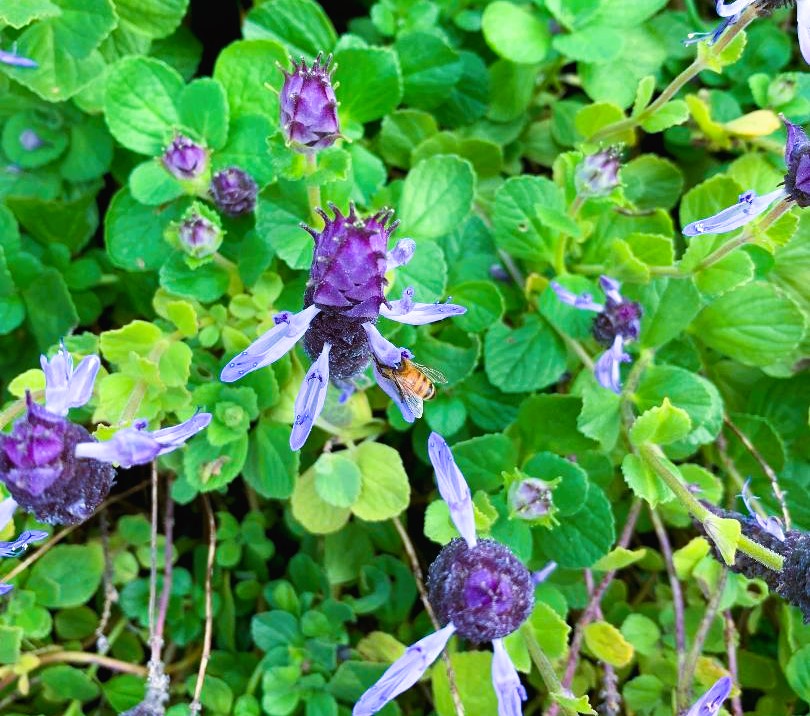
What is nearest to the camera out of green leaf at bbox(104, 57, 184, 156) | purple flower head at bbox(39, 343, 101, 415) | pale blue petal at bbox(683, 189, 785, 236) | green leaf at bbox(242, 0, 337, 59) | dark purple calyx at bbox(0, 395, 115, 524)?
dark purple calyx at bbox(0, 395, 115, 524)

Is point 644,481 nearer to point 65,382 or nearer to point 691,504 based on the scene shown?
point 691,504

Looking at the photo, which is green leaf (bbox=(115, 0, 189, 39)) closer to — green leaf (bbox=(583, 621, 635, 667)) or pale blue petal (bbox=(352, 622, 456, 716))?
pale blue petal (bbox=(352, 622, 456, 716))

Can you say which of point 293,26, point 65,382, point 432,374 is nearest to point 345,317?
point 432,374

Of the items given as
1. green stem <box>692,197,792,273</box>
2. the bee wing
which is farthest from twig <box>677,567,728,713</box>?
the bee wing

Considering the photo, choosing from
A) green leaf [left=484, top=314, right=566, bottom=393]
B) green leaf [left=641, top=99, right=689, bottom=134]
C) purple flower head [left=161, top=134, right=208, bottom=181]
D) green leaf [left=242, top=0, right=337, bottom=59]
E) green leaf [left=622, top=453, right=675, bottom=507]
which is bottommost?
green leaf [left=484, top=314, right=566, bottom=393]

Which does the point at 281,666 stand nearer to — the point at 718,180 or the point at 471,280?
the point at 471,280

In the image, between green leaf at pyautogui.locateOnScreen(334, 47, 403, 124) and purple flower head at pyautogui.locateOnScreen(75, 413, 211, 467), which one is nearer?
purple flower head at pyautogui.locateOnScreen(75, 413, 211, 467)
